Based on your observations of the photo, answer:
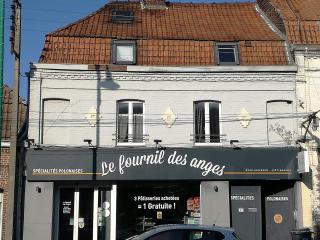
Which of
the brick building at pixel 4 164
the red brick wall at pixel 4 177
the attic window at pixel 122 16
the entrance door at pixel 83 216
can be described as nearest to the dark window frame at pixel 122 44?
the attic window at pixel 122 16

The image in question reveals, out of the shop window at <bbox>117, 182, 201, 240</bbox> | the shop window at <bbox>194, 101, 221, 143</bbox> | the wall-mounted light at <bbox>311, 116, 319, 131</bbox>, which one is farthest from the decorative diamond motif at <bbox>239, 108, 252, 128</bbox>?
the shop window at <bbox>117, 182, 201, 240</bbox>

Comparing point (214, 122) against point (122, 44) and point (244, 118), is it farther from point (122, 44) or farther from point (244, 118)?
point (122, 44)

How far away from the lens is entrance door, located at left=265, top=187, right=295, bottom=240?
2008 cm

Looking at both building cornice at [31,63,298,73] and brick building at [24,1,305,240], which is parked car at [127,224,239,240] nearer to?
brick building at [24,1,305,240]

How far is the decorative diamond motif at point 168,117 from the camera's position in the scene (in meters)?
19.9

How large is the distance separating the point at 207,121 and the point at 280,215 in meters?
4.54

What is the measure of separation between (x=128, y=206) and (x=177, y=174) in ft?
7.30

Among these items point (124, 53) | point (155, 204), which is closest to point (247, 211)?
point (155, 204)

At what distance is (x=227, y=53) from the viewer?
21203mm

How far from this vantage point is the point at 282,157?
19.6m

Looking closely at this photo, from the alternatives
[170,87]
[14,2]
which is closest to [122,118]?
[170,87]

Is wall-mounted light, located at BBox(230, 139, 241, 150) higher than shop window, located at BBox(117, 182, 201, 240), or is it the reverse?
wall-mounted light, located at BBox(230, 139, 241, 150)

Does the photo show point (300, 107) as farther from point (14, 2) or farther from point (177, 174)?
point (14, 2)

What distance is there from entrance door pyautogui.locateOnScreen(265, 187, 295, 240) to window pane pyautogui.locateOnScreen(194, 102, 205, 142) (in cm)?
363
